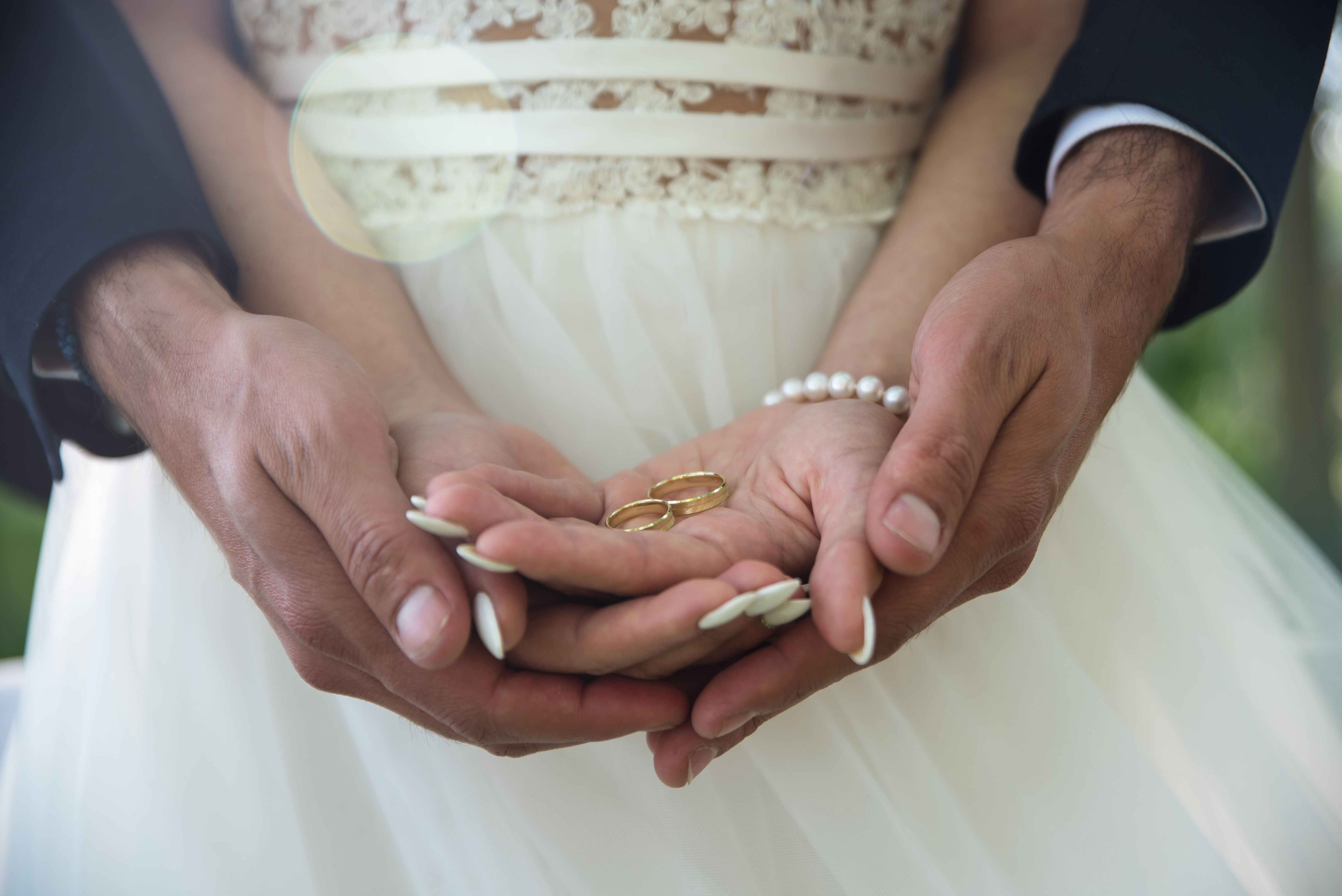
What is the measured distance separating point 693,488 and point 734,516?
0.52 feet

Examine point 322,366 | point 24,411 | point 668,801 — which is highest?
point 322,366

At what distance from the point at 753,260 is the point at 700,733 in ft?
2.30

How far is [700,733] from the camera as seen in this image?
71cm

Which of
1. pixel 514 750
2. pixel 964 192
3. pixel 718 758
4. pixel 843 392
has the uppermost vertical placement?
pixel 964 192

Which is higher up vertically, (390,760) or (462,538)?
(462,538)

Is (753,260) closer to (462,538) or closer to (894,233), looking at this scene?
(894,233)

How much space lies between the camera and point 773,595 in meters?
0.64

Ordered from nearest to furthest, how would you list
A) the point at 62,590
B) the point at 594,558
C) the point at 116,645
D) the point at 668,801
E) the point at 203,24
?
1. the point at 594,558
2. the point at 668,801
3. the point at 116,645
4. the point at 62,590
5. the point at 203,24

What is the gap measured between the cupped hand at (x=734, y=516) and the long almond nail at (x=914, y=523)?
0.04 metres

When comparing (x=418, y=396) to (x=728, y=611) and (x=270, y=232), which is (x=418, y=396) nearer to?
(x=270, y=232)

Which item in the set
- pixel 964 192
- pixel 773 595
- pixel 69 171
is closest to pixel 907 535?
pixel 773 595

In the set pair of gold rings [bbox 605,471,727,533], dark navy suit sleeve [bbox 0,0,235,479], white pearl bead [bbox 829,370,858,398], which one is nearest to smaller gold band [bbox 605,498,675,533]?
pair of gold rings [bbox 605,471,727,533]

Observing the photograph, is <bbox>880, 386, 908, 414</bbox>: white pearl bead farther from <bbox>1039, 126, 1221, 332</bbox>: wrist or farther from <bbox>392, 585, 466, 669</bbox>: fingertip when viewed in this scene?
<bbox>392, 585, 466, 669</bbox>: fingertip

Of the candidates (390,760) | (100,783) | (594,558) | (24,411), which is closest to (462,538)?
(594,558)
